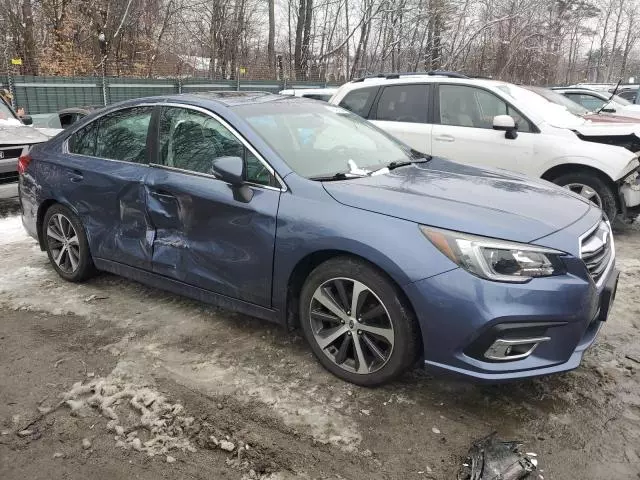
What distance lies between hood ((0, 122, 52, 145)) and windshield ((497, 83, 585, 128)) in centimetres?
629

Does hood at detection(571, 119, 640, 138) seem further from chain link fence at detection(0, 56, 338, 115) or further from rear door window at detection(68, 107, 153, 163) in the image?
chain link fence at detection(0, 56, 338, 115)

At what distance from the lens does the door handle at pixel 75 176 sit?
14.2ft

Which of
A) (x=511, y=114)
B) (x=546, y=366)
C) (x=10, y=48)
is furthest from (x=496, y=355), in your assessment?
(x=10, y=48)

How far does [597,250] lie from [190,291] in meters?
2.52

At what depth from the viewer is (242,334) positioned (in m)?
3.74

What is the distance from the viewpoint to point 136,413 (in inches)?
112

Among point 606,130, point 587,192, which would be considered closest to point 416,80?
point 606,130

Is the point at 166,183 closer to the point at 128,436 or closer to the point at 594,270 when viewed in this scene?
the point at 128,436

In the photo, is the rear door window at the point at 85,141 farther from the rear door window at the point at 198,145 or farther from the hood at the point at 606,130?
the hood at the point at 606,130

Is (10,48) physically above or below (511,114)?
above

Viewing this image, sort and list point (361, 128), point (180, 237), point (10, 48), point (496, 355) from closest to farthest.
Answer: point (496, 355) → point (180, 237) → point (361, 128) → point (10, 48)

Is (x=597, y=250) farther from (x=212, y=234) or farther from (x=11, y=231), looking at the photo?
(x=11, y=231)

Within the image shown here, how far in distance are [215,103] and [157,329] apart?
1.62 metres

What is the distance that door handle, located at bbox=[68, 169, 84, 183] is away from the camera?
14.2 feet
